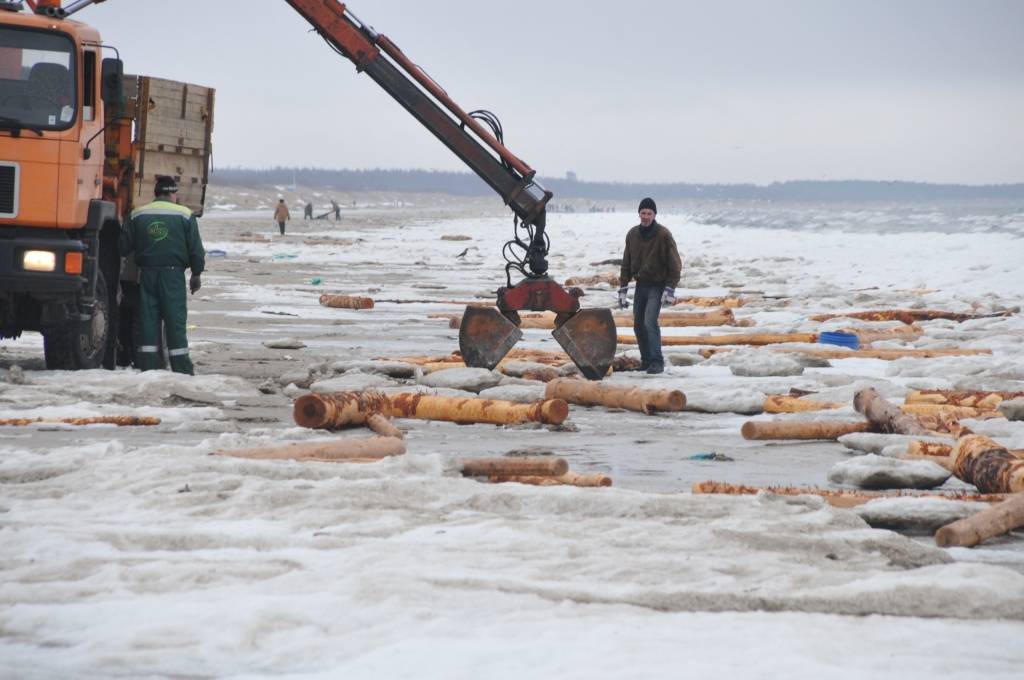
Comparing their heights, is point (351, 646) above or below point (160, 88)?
below

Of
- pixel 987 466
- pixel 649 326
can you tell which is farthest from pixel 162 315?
pixel 987 466

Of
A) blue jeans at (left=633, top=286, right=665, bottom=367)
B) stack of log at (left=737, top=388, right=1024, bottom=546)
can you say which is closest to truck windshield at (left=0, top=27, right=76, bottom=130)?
blue jeans at (left=633, top=286, right=665, bottom=367)

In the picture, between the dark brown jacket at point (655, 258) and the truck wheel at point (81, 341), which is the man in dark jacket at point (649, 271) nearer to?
the dark brown jacket at point (655, 258)

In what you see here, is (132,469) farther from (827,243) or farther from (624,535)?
(827,243)

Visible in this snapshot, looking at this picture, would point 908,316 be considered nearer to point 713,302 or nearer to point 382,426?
point 713,302

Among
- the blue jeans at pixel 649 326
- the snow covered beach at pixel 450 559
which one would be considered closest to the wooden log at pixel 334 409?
the snow covered beach at pixel 450 559

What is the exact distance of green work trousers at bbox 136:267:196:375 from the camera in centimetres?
1230

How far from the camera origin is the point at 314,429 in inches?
368

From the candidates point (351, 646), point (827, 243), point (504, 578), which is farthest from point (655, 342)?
point (827, 243)

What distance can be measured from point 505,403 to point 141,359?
4.02 m

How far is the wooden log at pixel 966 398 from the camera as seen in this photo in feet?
34.2

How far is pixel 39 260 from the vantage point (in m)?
11.3

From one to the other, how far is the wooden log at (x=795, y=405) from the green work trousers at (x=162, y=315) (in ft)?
17.0

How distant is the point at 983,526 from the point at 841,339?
9724 millimetres
